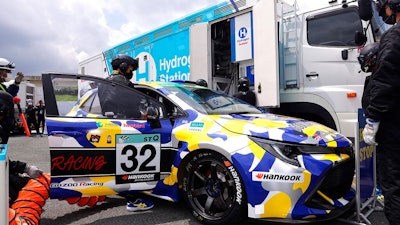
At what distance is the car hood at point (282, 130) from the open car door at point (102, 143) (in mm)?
723

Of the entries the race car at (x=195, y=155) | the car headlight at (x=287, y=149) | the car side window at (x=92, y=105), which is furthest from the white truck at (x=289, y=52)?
the car side window at (x=92, y=105)

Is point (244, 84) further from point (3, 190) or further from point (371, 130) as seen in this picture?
point (3, 190)

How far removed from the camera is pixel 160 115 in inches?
138

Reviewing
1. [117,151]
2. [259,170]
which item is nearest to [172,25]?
[117,151]

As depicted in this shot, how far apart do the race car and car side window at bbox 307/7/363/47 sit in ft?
6.88

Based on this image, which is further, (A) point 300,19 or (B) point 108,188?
(A) point 300,19

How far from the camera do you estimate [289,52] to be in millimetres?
5285

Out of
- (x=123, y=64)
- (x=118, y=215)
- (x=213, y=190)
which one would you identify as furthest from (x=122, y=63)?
(x=213, y=190)

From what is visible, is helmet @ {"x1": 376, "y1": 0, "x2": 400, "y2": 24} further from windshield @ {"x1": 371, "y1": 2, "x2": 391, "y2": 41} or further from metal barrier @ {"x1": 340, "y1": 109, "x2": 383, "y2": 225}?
windshield @ {"x1": 371, "y1": 2, "x2": 391, "y2": 41}

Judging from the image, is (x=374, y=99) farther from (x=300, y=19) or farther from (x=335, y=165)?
(x=300, y=19)

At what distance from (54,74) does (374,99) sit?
303cm

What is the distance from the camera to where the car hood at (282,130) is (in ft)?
9.25

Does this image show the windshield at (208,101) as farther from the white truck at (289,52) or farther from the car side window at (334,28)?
the car side window at (334,28)

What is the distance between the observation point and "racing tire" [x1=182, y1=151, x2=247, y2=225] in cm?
284
